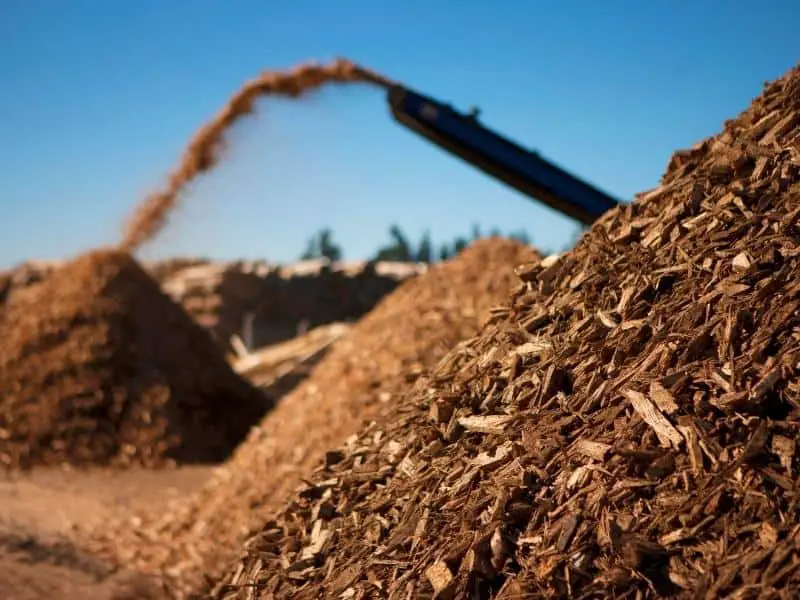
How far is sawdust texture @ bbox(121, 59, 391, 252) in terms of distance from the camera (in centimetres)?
778

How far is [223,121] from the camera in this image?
860 cm

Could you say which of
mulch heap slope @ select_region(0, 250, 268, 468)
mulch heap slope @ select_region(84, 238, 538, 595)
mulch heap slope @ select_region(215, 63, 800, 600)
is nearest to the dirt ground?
mulch heap slope @ select_region(84, 238, 538, 595)

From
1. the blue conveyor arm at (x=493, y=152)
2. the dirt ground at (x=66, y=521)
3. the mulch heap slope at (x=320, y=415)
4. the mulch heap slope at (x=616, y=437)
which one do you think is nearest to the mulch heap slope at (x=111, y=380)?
the dirt ground at (x=66, y=521)

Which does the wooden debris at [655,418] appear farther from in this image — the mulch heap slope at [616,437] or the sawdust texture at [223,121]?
the sawdust texture at [223,121]

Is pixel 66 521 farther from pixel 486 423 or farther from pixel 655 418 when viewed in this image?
pixel 655 418

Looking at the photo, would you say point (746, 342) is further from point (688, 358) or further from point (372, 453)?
point (372, 453)

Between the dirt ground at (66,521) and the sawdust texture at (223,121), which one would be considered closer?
the dirt ground at (66,521)

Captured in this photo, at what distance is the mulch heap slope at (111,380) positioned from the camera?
29.2 ft

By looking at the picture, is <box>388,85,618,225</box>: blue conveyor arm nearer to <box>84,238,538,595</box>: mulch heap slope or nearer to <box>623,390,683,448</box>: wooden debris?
<box>84,238,538,595</box>: mulch heap slope

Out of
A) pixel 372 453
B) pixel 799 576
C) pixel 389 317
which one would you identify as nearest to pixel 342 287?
pixel 389 317

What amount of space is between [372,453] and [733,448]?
1483 mm

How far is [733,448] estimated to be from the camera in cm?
225

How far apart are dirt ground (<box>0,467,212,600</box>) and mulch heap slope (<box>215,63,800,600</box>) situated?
1642mm

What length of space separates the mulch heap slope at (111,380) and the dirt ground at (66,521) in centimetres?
45
